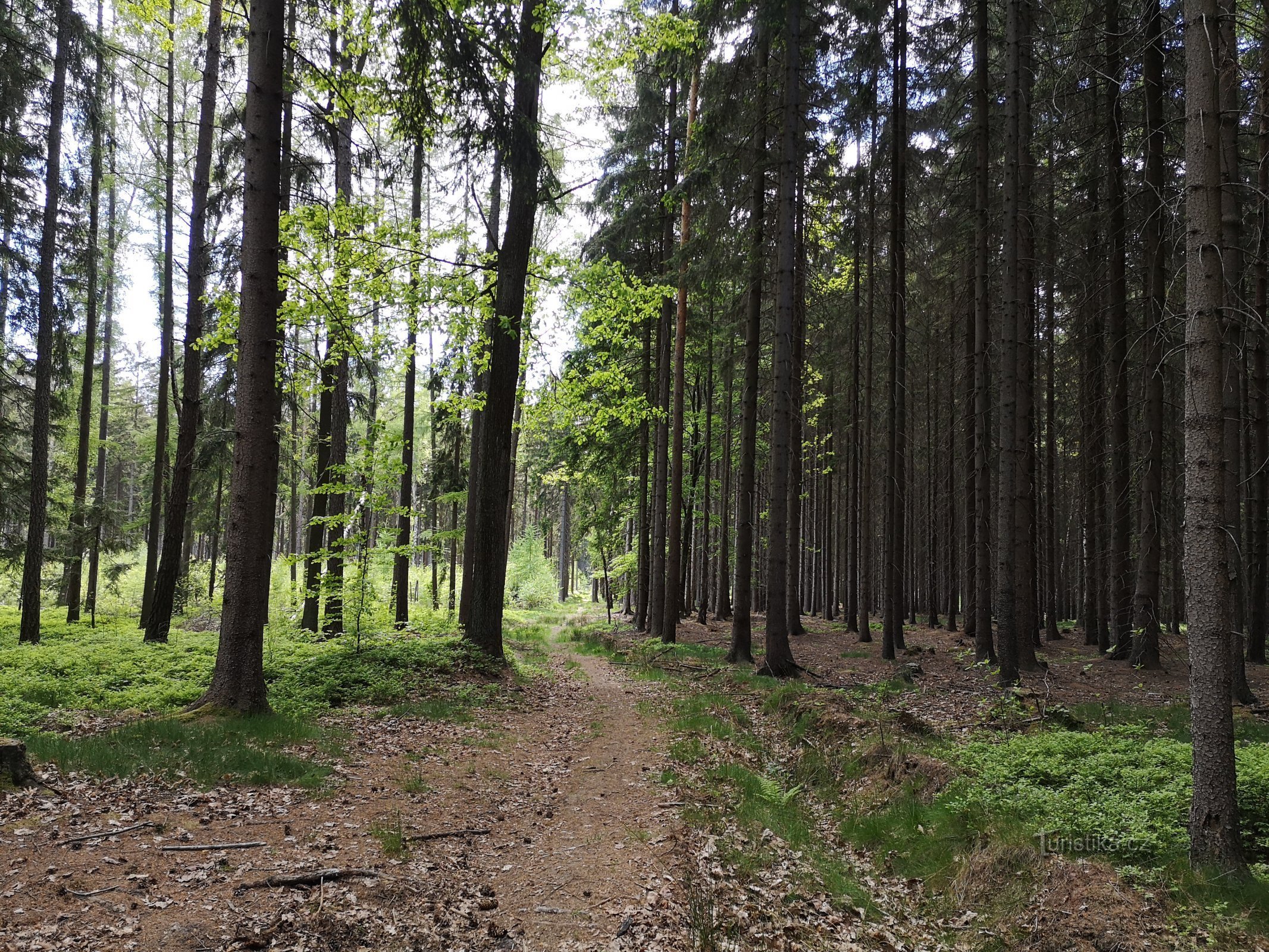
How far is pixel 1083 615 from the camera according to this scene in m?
20.5

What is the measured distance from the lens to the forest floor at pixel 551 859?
3869mm

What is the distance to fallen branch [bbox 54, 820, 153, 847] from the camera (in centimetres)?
441

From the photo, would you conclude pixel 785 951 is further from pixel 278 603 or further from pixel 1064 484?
pixel 1064 484

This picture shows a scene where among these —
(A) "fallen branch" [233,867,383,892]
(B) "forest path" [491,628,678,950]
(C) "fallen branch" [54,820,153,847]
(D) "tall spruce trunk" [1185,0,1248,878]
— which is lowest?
(B) "forest path" [491,628,678,950]

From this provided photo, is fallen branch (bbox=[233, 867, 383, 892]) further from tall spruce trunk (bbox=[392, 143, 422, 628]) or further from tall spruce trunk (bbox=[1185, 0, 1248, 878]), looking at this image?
tall spruce trunk (bbox=[392, 143, 422, 628])

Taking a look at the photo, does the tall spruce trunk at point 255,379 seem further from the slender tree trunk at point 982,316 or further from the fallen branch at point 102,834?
the slender tree trunk at point 982,316

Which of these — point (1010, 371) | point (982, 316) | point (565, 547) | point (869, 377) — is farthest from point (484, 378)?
point (565, 547)

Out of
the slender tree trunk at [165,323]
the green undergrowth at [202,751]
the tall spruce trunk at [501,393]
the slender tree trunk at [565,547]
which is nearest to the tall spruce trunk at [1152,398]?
the tall spruce trunk at [501,393]

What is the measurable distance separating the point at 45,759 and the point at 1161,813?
30.2 feet

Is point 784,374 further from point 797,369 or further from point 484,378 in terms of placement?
point 484,378

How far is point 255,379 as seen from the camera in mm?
7969

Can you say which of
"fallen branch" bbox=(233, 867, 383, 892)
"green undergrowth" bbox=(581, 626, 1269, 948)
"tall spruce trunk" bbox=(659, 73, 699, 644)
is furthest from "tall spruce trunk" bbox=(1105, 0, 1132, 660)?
"fallen branch" bbox=(233, 867, 383, 892)

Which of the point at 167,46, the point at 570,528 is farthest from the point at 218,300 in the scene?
the point at 570,528

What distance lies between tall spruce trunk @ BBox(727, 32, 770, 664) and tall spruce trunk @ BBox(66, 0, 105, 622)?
1397 cm
